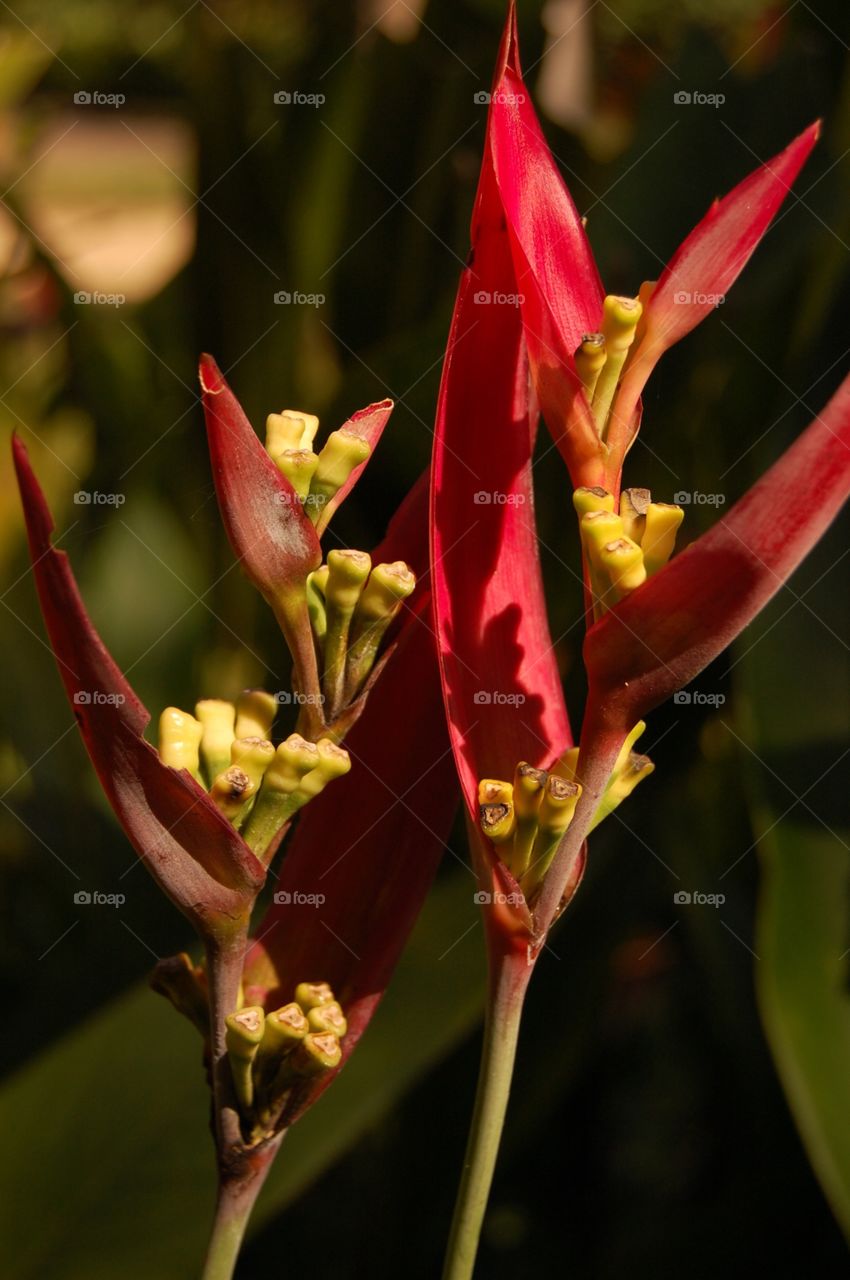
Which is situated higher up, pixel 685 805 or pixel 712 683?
pixel 712 683

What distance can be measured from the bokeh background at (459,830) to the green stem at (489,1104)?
0.21 meters

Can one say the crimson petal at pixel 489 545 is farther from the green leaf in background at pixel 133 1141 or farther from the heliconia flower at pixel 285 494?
the green leaf in background at pixel 133 1141

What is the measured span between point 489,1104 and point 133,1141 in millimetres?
275

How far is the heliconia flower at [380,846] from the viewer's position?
0.40 m

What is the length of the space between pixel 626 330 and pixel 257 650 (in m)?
0.49

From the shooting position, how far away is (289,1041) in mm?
348

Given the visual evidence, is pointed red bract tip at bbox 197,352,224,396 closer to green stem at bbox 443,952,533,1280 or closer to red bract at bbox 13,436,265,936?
red bract at bbox 13,436,265,936

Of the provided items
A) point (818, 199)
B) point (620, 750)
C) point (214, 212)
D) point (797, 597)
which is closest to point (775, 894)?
point (797, 597)

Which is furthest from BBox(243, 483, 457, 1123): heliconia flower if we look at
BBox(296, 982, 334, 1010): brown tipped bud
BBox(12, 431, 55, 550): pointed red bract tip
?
BBox(12, 431, 55, 550): pointed red bract tip

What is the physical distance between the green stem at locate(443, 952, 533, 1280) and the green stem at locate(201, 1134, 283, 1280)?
6 cm

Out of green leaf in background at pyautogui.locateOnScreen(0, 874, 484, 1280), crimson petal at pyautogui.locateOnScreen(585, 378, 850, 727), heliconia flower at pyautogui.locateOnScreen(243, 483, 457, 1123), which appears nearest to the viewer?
crimson petal at pyautogui.locateOnScreen(585, 378, 850, 727)

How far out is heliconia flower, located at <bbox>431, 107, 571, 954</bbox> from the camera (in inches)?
14.2

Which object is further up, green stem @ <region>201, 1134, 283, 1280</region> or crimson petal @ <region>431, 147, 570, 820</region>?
crimson petal @ <region>431, 147, 570, 820</region>

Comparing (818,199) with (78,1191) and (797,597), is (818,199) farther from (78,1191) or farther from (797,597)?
(78,1191)
